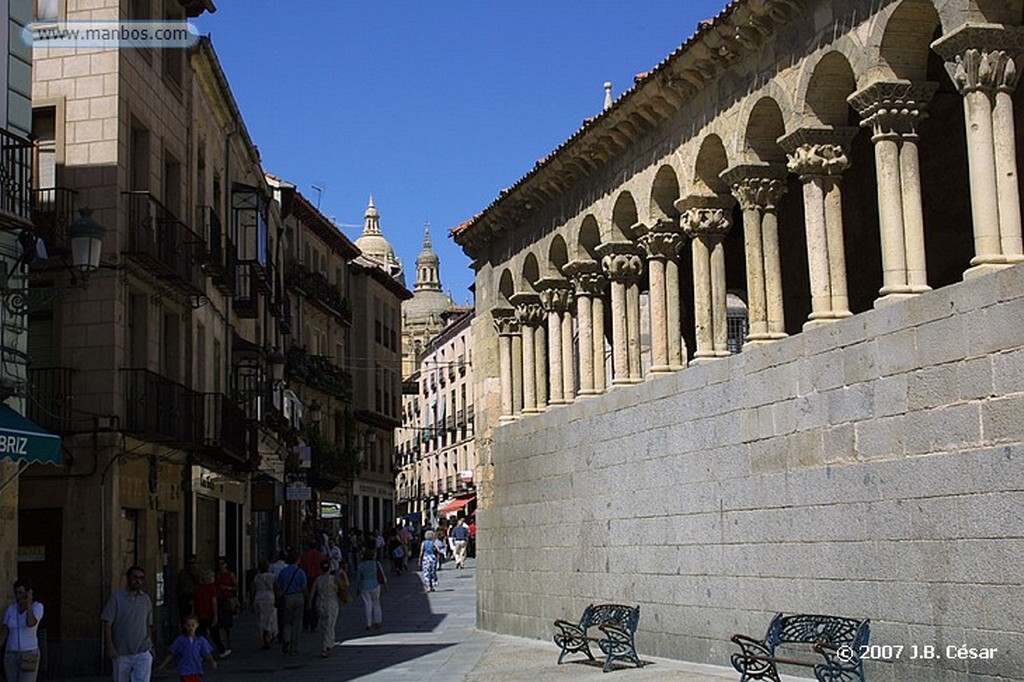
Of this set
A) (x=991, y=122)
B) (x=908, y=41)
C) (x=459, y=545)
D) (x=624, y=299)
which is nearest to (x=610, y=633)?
(x=624, y=299)

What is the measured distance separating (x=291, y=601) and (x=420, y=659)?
272cm

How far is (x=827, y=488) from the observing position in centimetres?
1334

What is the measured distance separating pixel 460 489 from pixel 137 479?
2380 inches

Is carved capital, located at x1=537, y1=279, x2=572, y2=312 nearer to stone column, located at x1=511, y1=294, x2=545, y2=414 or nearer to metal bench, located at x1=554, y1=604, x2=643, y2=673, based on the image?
stone column, located at x1=511, y1=294, x2=545, y2=414

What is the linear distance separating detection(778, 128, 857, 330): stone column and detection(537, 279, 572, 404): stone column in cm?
814

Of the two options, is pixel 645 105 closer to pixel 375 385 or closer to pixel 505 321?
pixel 505 321

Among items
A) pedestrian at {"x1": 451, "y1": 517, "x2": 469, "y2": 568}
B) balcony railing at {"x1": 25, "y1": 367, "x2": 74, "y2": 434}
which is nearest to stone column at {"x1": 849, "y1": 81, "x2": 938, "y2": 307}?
balcony railing at {"x1": 25, "y1": 367, "x2": 74, "y2": 434}

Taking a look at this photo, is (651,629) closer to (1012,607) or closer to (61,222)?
(1012,607)

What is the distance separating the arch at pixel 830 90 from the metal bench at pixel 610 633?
5979 mm

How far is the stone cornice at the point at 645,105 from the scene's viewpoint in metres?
15.2

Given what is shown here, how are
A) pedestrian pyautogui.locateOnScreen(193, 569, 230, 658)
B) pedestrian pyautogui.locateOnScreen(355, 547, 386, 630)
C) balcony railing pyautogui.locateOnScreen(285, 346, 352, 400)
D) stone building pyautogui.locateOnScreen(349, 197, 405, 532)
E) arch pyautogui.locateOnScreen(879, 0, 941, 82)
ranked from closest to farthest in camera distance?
arch pyautogui.locateOnScreen(879, 0, 941, 82), pedestrian pyautogui.locateOnScreen(193, 569, 230, 658), pedestrian pyautogui.locateOnScreen(355, 547, 386, 630), balcony railing pyautogui.locateOnScreen(285, 346, 352, 400), stone building pyautogui.locateOnScreen(349, 197, 405, 532)

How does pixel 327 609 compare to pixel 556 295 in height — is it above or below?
below

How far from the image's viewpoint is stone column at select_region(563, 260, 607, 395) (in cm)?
2105

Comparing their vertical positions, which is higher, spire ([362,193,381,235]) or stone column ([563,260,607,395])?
spire ([362,193,381,235])
